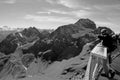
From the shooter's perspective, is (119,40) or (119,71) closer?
(119,40)

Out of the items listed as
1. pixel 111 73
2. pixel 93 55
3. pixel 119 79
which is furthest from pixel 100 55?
pixel 119 79

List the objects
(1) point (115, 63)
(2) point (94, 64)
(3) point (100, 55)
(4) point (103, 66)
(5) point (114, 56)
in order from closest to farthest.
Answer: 1. (3) point (100, 55)
2. (2) point (94, 64)
3. (4) point (103, 66)
4. (1) point (115, 63)
5. (5) point (114, 56)

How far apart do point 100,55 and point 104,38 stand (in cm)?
422

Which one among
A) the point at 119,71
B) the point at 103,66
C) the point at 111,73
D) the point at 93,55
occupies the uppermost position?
the point at 93,55

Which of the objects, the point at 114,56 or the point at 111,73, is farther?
the point at 114,56

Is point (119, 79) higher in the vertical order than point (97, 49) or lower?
lower

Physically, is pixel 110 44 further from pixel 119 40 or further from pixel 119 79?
pixel 119 79

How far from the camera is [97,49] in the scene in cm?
1321

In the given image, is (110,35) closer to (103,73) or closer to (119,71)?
(103,73)

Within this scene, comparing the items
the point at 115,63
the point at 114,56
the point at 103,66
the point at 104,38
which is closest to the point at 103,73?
the point at 103,66

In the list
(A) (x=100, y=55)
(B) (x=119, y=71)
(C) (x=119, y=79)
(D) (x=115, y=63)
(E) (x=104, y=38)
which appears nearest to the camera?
(A) (x=100, y=55)

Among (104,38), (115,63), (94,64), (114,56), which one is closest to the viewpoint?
(94,64)

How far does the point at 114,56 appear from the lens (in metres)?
24.1

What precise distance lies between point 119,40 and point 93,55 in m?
6.87
